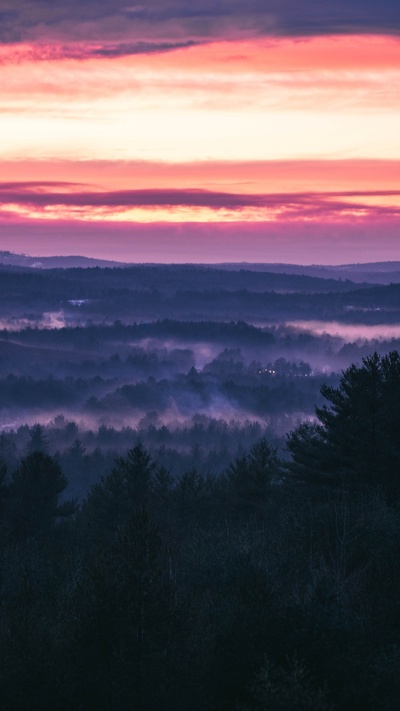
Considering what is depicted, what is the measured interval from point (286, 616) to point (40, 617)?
8.92 m

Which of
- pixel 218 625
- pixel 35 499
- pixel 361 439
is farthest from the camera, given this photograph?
pixel 35 499

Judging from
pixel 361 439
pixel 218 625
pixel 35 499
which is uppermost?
pixel 361 439

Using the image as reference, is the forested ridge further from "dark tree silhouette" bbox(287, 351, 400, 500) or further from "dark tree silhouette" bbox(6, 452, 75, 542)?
"dark tree silhouette" bbox(6, 452, 75, 542)

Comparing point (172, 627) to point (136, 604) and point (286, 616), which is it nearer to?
point (136, 604)

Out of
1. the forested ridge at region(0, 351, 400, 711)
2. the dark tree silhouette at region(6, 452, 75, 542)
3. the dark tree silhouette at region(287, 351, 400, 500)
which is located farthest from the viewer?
the dark tree silhouette at region(6, 452, 75, 542)

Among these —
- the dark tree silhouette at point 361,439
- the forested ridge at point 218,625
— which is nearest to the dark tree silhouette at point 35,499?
the dark tree silhouette at point 361,439

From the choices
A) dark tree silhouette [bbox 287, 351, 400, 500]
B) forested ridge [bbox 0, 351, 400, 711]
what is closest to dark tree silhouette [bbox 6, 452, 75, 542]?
dark tree silhouette [bbox 287, 351, 400, 500]

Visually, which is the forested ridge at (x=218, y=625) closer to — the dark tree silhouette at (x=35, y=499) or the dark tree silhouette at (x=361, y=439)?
the dark tree silhouette at (x=361, y=439)

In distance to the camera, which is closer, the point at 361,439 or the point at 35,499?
the point at 361,439

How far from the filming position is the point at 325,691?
69.9 ft

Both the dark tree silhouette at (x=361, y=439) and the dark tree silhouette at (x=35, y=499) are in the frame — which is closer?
the dark tree silhouette at (x=361, y=439)

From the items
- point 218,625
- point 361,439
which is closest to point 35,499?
point 361,439

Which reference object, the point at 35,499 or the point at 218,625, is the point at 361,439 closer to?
the point at 218,625

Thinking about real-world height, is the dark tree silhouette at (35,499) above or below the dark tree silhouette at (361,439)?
below
